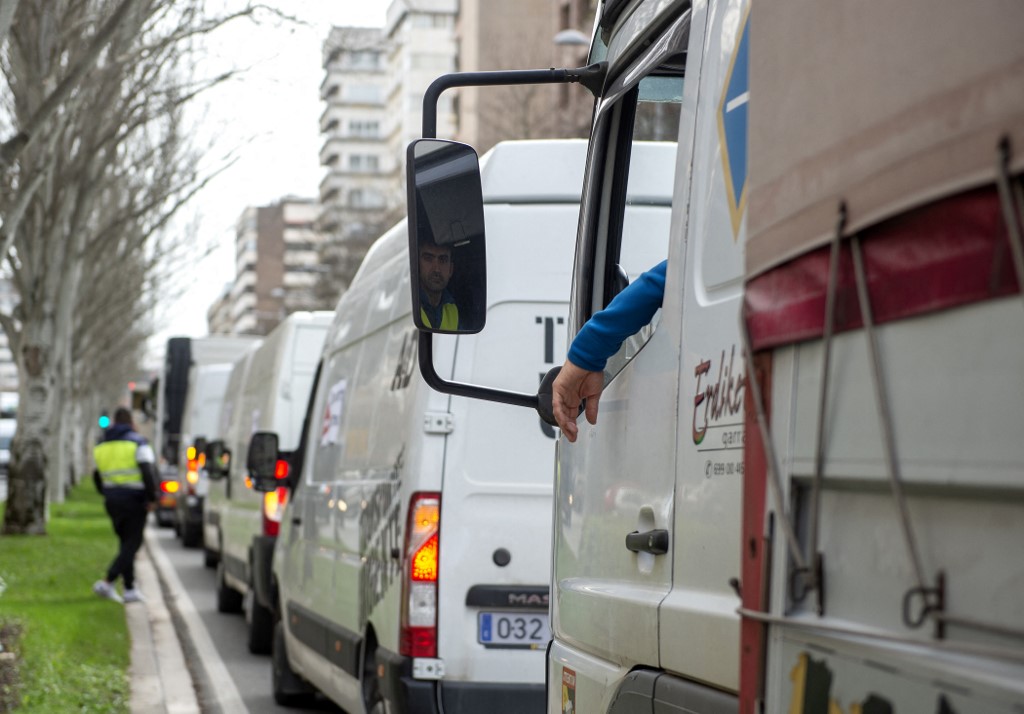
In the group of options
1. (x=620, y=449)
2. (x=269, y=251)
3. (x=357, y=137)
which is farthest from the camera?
(x=269, y=251)

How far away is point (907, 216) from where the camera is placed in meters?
1.82

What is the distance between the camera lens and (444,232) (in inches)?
147

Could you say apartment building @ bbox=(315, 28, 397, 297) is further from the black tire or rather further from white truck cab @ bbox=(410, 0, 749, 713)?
white truck cab @ bbox=(410, 0, 749, 713)

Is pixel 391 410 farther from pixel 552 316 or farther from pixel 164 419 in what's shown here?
pixel 164 419

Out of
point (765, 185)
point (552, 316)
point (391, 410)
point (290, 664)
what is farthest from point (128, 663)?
point (765, 185)

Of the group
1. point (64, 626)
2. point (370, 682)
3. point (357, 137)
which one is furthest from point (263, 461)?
point (357, 137)

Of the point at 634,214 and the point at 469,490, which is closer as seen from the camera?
the point at 634,214

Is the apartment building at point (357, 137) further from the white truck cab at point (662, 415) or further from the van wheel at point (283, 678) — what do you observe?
the white truck cab at point (662, 415)

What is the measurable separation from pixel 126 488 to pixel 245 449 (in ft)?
4.99

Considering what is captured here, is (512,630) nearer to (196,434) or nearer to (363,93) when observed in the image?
(196,434)

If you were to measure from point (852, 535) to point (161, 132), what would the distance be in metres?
27.4

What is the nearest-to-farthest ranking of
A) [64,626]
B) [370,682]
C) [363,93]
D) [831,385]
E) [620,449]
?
[831,385], [620,449], [370,682], [64,626], [363,93]

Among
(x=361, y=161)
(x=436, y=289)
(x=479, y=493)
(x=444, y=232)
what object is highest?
(x=361, y=161)

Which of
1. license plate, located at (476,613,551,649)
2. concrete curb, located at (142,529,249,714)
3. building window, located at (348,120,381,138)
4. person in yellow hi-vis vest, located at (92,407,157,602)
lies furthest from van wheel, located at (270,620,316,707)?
building window, located at (348,120,381,138)
